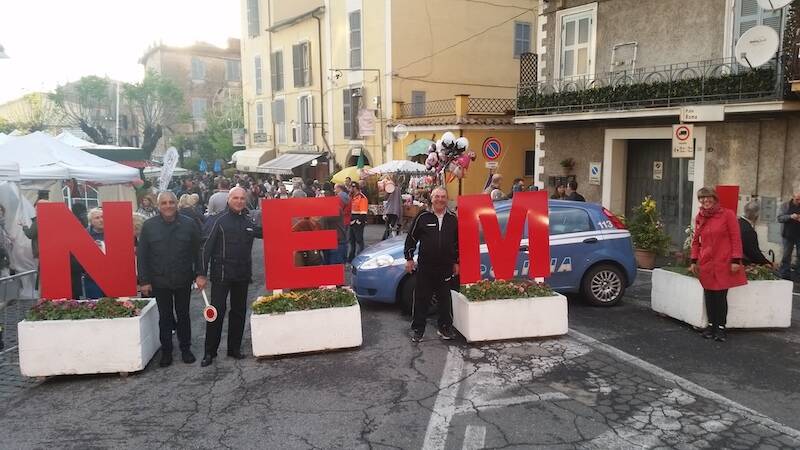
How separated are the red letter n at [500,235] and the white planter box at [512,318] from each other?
39cm

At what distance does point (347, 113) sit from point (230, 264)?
786 inches

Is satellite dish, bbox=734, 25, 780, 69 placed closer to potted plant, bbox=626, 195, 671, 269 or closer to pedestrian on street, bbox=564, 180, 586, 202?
potted plant, bbox=626, 195, 671, 269

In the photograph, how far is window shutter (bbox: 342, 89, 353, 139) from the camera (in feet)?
82.5

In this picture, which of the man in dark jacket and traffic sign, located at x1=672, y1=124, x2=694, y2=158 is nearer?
the man in dark jacket

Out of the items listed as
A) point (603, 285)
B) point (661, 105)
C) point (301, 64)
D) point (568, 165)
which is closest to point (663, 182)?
point (661, 105)

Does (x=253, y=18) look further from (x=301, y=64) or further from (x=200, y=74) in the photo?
(x=200, y=74)

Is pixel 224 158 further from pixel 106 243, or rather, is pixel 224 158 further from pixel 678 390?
pixel 678 390

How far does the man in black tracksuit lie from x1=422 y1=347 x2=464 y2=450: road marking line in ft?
1.54

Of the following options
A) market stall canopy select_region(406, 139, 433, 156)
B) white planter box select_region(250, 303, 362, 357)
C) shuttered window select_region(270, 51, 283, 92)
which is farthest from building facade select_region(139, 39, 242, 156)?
white planter box select_region(250, 303, 362, 357)

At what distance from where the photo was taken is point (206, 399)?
5.31 m

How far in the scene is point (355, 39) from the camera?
2420cm

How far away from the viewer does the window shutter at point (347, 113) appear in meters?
25.2

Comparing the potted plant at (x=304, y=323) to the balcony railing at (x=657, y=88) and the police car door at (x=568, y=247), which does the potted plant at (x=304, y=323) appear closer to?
the police car door at (x=568, y=247)

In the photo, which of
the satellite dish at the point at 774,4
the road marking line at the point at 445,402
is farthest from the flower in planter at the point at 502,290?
the satellite dish at the point at 774,4
